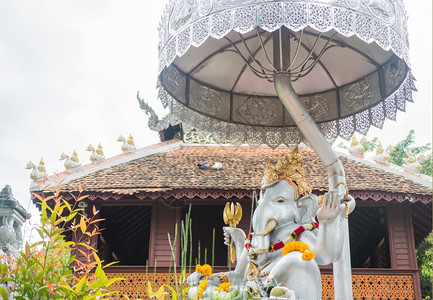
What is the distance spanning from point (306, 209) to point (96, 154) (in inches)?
414

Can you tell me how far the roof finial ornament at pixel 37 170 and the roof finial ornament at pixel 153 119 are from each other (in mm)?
3736

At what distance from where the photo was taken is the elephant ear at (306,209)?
3770 mm

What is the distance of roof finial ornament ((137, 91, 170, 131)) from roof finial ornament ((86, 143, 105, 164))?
2.33 meters

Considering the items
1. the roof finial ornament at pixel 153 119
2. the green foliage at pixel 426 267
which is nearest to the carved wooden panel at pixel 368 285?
the roof finial ornament at pixel 153 119

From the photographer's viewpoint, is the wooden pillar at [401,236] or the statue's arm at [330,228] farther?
the wooden pillar at [401,236]

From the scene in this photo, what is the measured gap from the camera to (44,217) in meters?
2.43

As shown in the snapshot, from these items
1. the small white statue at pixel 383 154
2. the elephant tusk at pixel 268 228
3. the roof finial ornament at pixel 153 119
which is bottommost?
the elephant tusk at pixel 268 228

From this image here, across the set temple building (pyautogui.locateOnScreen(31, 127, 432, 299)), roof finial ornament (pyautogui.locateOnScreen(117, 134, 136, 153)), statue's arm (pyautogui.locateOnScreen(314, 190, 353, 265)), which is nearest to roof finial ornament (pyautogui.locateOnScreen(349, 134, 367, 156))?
temple building (pyautogui.locateOnScreen(31, 127, 432, 299))

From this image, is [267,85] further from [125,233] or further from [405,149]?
[405,149]

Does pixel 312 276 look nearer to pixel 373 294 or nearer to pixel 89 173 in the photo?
pixel 373 294

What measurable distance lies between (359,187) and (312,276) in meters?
8.38

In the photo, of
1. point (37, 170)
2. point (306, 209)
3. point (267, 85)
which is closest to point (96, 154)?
point (37, 170)

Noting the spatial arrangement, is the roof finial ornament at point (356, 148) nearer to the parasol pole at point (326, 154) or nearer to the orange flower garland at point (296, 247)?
the parasol pole at point (326, 154)

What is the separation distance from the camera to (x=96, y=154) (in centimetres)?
1370
